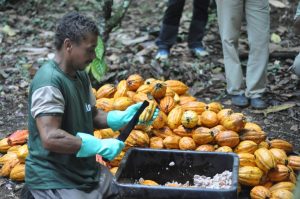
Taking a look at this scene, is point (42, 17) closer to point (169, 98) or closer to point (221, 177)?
point (169, 98)

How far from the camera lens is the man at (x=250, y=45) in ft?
18.2

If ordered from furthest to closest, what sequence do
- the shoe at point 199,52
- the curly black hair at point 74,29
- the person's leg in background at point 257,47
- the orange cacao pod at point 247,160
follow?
the shoe at point 199,52, the person's leg in background at point 257,47, the orange cacao pod at point 247,160, the curly black hair at point 74,29

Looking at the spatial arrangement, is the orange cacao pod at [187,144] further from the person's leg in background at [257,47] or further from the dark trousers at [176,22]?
the dark trousers at [176,22]

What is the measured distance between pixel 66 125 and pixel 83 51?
0.51 meters

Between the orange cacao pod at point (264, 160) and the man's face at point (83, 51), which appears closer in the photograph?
the man's face at point (83, 51)

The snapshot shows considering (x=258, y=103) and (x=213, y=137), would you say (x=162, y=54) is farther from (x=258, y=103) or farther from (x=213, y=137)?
(x=213, y=137)

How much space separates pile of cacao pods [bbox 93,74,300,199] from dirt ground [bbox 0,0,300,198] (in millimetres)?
718

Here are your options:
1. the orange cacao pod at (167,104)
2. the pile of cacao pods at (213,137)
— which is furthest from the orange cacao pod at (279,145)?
the orange cacao pod at (167,104)

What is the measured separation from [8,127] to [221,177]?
2.71 metres

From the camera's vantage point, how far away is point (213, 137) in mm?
4246

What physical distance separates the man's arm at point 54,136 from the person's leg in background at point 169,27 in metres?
4.03

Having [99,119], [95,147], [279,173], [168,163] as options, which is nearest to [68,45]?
[95,147]

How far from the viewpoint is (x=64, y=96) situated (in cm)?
324

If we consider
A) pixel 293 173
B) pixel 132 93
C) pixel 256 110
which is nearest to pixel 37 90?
pixel 132 93
